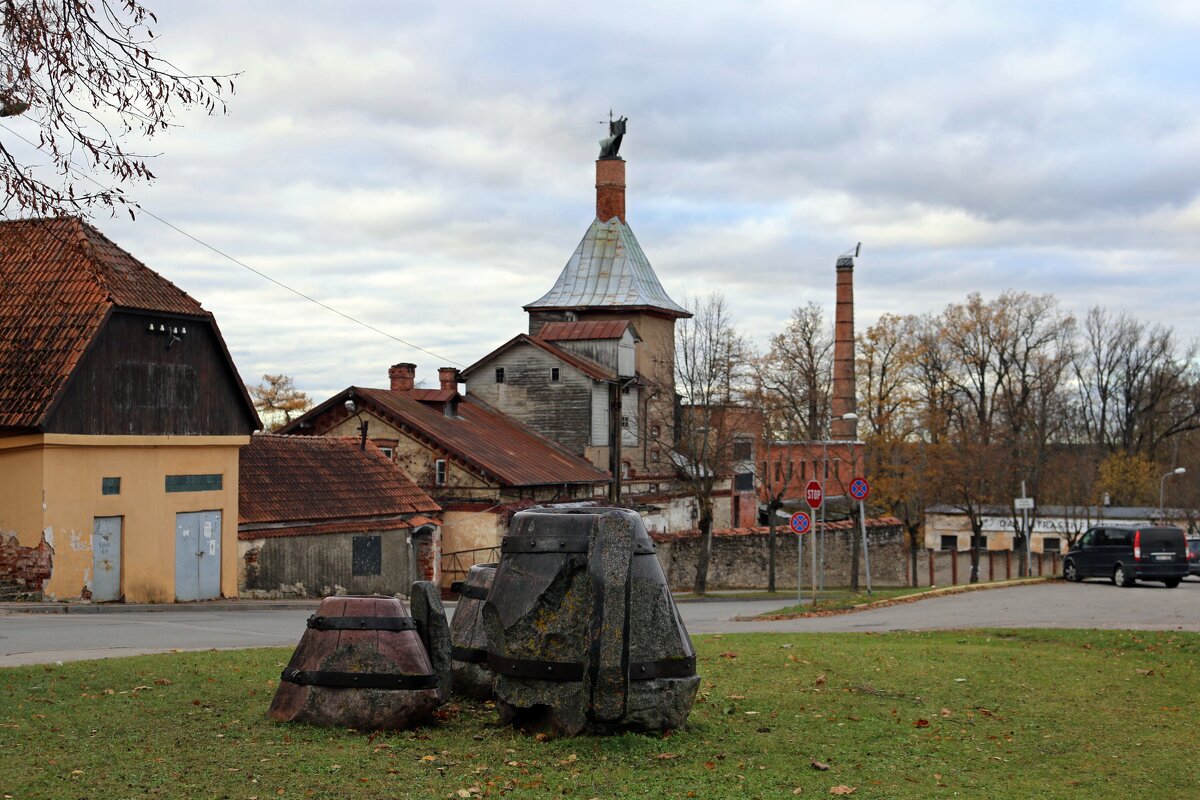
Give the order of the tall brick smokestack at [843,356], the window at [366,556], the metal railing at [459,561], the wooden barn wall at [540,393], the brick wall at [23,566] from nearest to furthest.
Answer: the brick wall at [23,566] → the window at [366,556] → the metal railing at [459,561] → the wooden barn wall at [540,393] → the tall brick smokestack at [843,356]

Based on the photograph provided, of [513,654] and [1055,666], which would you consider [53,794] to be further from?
[1055,666]

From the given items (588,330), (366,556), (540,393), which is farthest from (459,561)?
(588,330)

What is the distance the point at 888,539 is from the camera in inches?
2292

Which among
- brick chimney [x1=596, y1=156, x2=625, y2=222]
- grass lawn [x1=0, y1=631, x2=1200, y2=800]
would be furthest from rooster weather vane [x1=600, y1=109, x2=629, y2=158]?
grass lawn [x1=0, y1=631, x2=1200, y2=800]

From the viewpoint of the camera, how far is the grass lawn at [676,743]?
7527 mm

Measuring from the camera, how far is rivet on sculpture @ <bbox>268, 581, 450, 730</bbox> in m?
8.91

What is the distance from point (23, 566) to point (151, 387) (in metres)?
4.84

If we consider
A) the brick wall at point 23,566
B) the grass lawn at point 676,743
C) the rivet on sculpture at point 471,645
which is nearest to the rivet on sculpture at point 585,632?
the grass lawn at point 676,743

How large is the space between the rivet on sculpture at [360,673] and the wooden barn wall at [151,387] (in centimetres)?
1827

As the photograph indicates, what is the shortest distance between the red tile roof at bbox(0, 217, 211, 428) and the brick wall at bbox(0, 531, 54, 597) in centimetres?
236

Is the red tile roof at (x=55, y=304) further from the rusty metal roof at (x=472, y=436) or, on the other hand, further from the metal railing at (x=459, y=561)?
the rusty metal roof at (x=472, y=436)

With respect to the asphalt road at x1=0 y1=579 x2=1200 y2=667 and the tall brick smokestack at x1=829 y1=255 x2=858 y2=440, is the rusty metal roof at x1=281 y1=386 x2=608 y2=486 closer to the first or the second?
the asphalt road at x1=0 y1=579 x2=1200 y2=667

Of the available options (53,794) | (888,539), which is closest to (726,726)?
(53,794)

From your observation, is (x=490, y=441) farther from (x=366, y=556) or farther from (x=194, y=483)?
(x=194, y=483)
